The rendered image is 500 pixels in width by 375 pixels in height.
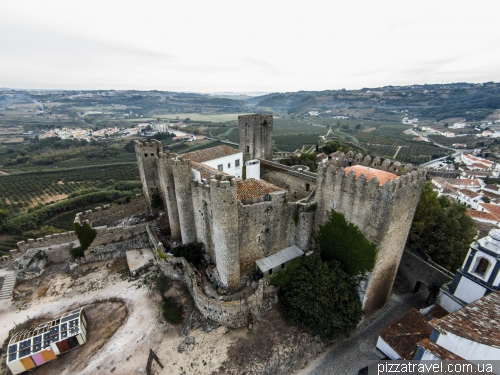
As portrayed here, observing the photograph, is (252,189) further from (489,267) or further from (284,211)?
(489,267)

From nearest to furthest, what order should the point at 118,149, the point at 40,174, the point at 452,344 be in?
the point at 452,344 < the point at 40,174 < the point at 118,149

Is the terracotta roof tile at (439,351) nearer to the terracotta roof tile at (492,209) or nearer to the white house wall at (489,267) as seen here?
the white house wall at (489,267)

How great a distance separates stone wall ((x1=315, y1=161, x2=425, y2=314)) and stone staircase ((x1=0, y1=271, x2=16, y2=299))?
25.6m

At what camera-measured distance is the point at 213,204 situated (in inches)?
602

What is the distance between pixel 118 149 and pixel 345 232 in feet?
328

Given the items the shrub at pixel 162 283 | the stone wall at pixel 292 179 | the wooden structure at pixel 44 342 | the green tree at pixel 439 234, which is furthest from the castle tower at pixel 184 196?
the green tree at pixel 439 234

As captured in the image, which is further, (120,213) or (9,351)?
(120,213)

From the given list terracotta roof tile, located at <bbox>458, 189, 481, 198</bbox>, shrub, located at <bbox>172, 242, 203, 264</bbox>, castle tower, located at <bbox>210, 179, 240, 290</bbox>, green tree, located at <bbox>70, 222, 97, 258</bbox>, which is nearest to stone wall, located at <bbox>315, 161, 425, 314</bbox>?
castle tower, located at <bbox>210, 179, 240, 290</bbox>

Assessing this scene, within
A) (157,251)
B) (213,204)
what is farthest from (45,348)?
(213,204)

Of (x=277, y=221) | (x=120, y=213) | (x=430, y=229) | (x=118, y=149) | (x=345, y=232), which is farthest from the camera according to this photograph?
(x=118, y=149)

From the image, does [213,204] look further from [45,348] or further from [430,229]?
[430,229]

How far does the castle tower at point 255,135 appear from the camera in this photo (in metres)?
30.1

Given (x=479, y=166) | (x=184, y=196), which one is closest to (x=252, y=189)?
(x=184, y=196)

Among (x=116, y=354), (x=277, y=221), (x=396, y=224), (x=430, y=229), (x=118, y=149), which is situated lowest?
(x=118, y=149)
